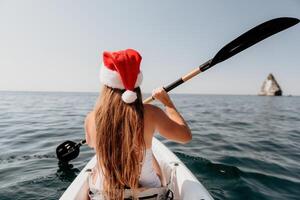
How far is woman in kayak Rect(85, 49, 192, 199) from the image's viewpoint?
1883 mm

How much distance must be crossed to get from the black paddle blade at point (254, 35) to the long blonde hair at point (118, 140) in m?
2.15

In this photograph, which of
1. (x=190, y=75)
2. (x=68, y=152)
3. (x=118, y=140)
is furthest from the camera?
(x=68, y=152)

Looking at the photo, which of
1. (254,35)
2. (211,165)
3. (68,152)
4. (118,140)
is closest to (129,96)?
(118,140)

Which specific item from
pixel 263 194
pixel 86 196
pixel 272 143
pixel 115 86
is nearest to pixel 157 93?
pixel 115 86

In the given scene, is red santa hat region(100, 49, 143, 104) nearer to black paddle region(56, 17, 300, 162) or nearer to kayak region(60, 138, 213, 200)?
kayak region(60, 138, 213, 200)

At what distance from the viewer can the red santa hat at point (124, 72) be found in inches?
72.9

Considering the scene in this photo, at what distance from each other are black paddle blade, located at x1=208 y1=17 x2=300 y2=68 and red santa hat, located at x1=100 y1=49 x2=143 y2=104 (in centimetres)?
205

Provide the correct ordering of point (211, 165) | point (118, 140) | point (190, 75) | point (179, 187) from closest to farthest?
point (118, 140) < point (179, 187) < point (190, 75) < point (211, 165)

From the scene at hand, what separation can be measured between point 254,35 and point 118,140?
2.88m

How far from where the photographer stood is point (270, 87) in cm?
12531

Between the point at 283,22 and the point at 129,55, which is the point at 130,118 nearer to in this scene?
the point at 129,55

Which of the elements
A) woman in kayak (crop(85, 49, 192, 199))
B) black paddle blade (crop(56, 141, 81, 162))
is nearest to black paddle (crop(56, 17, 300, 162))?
woman in kayak (crop(85, 49, 192, 199))

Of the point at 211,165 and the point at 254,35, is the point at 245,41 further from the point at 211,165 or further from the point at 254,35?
the point at 211,165

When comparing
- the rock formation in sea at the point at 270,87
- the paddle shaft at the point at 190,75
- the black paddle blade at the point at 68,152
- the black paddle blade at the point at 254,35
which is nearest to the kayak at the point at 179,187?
the paddle shaft at the point at 190,75
